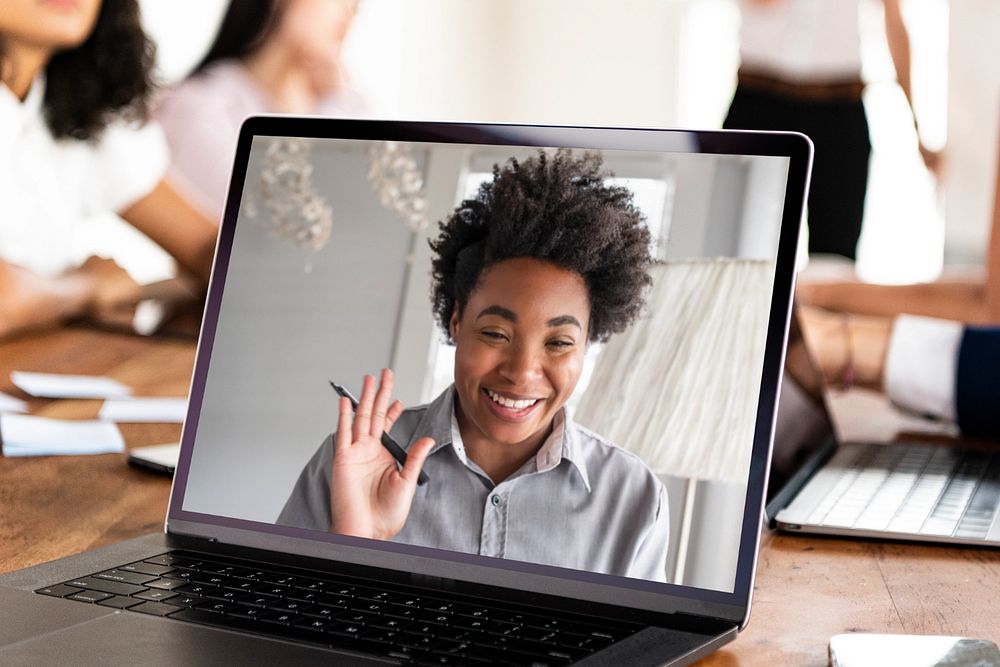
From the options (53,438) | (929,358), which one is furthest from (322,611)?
(929,358)

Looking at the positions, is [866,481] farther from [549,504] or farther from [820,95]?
[820,95]

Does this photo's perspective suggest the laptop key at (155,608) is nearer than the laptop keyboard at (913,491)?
Yes

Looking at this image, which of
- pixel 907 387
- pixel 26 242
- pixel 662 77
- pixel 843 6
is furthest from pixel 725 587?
pixel 662 77

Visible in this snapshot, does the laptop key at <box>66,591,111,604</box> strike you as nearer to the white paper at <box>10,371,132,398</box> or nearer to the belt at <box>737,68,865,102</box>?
the white paper at <box>10,371,132,398</box>

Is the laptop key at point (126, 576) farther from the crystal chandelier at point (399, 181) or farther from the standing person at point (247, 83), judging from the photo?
the standing person at point (247, 83)

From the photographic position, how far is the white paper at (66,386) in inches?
44.1

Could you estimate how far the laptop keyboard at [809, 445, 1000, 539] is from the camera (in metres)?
0.74

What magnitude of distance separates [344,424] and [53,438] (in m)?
0.43

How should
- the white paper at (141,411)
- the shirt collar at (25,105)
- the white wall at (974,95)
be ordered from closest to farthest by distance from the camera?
the white paper at (141,411) < the shirt collar at (25,105) < the white wall at (974,95)

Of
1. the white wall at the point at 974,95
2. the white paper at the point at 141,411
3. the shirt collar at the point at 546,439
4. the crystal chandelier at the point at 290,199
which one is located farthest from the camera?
the white wall at the point at 974,95

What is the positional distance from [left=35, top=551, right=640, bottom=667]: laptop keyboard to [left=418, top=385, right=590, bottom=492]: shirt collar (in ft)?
0.27

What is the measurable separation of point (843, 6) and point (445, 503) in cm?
278

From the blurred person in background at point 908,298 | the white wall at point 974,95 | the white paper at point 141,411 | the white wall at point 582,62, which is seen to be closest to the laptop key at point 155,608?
the white paper at point 141,411

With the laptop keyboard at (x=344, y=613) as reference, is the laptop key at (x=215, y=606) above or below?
below
